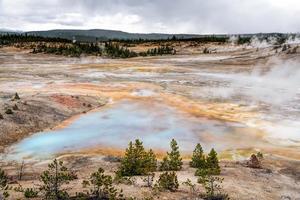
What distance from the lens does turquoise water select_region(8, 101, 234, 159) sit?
20.4 meters

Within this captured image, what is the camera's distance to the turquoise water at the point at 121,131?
2044 cm

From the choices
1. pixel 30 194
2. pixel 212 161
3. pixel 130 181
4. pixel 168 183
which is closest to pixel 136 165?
pixel 130 181

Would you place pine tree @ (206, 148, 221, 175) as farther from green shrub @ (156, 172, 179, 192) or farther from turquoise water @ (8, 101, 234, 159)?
turquoise water @ (8, 101, 234, 159)

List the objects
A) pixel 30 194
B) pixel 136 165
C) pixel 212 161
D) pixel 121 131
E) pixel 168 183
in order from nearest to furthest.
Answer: pixel 30 194
pixel 168 183
pixel 136 165
pixel 212 161
pixel 121 131

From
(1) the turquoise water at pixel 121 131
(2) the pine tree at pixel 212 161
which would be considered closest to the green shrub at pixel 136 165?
(2) the pine tree at pixel 212 161

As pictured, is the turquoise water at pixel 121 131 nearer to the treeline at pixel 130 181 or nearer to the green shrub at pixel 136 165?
the treeline at pixel 130 181

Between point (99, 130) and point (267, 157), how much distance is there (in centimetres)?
859

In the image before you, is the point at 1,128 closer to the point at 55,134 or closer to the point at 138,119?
the point at 55,134

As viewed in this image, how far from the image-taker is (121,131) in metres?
23.4

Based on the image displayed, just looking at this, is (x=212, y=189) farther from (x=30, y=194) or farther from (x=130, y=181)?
(x=30, y=194)

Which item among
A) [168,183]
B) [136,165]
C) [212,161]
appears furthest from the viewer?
[212,161]

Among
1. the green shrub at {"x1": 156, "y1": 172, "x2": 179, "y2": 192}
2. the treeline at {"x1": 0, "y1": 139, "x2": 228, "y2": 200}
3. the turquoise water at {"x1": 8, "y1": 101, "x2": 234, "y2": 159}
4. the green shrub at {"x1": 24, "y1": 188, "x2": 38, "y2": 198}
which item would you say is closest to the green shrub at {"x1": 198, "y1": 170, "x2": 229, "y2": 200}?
the treeline at {"x1": 0, "y1": 139, "x2": 228, "y2": 200}

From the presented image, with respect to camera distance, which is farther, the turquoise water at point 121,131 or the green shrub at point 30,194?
the turquoise water at point 121,131

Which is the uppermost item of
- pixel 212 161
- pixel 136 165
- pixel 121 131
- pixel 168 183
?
pixel 168 183
